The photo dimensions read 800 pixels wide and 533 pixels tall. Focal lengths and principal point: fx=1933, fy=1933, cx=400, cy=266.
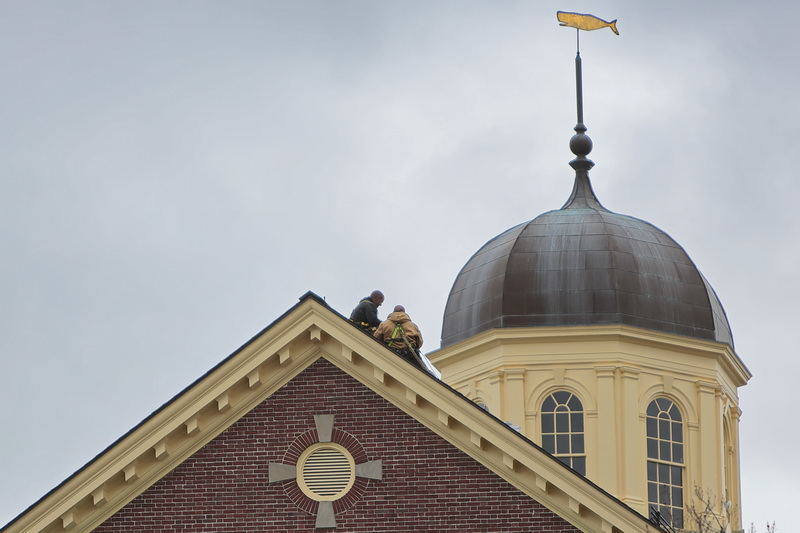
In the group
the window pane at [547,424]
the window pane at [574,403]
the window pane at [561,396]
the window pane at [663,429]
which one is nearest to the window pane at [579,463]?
the window pane at [547,424]

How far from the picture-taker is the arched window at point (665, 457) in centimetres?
4009

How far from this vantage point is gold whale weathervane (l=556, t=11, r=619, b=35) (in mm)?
47594

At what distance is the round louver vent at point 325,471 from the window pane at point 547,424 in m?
13.0

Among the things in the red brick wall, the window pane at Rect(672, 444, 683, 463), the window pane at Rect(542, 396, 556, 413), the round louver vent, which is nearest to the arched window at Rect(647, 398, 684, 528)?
the window pane at Rect(672, 444, 683, 463)

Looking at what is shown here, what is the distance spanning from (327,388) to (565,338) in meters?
13.3

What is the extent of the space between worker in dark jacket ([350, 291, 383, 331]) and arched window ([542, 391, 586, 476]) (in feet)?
30.1

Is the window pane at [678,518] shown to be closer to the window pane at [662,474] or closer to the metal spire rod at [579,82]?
the window pane at [662,474]

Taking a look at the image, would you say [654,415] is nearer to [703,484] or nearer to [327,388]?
[703,484]

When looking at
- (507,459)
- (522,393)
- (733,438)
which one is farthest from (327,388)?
(733,438)

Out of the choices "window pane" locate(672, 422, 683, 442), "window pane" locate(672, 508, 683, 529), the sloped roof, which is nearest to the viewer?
the sloped roof

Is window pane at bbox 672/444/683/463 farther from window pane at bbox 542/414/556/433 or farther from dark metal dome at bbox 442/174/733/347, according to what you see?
window pane at bbox 542/414/556/433

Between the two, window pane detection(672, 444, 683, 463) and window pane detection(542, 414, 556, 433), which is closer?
window pane detection(542, 414, 556, 433)

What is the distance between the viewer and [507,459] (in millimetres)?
27391

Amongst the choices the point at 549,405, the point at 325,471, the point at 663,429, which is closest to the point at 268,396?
the point at 325,471
